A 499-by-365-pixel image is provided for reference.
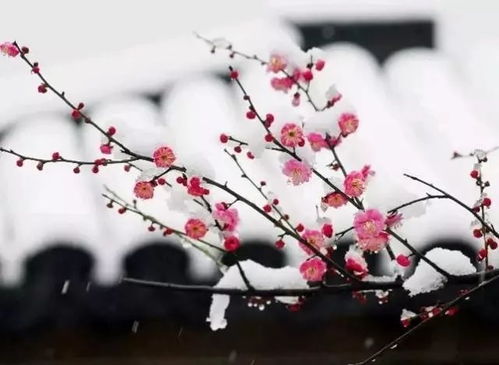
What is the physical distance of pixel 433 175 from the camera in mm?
4684

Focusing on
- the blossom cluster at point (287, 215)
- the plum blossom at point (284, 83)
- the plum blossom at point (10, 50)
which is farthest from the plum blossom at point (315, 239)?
the plum blossom at point (10, 50)

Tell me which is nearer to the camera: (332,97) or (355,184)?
(355,184)

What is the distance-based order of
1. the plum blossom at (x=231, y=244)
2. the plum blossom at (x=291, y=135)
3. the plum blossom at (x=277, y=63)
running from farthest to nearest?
the plum blossom at (x=277, y=63) → the plum blossom at (x=291, y=135) → the plum blossom at (x=231, y=244)

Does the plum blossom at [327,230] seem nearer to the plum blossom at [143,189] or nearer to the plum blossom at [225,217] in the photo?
the plum blossom at [225,217]

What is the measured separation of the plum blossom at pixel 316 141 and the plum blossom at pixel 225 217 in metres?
0.30

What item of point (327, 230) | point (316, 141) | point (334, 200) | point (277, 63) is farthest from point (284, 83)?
point (327, 230)

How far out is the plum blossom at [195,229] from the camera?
2100 mm

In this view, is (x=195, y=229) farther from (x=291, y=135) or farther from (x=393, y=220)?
(x=393, y=220)

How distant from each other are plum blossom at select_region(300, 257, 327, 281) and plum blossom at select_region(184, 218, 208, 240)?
10.0 inches

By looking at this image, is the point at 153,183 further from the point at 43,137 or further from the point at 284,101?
the point at 284,101

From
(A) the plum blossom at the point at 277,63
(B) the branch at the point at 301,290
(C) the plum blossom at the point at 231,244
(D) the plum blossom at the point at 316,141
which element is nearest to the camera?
(B) the branch at the point at 301,290

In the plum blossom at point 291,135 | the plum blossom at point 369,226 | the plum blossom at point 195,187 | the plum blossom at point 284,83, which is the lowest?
the plum blossom at point 369,226

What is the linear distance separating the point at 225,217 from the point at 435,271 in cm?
52

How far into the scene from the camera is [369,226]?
205 centimetres
